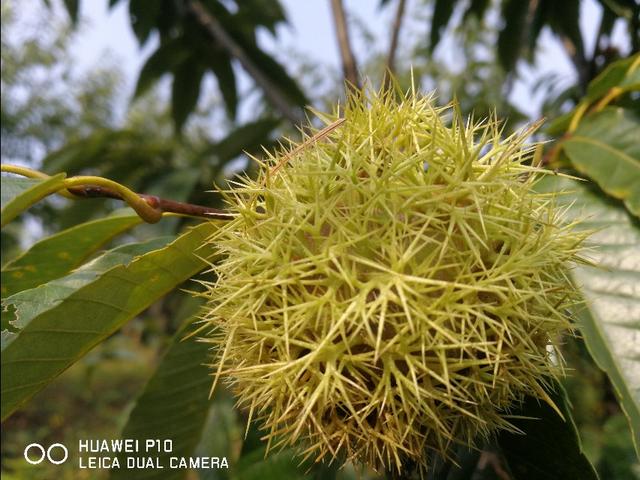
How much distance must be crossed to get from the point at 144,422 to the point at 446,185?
816 millimetres

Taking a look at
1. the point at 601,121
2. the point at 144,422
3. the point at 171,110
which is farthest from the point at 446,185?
the point at 171,110

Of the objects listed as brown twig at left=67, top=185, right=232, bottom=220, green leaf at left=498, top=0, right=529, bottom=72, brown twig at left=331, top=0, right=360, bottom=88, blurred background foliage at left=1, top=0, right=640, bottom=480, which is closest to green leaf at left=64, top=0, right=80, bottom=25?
blurred background foliage at left=1, top=0, right=640, bottom=480

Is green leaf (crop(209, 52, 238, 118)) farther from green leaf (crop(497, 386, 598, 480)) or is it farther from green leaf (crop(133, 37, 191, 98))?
green leaf (crop(497, 386, 598, 480))

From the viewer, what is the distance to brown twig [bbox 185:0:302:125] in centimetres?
190

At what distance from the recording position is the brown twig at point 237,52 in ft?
6.23

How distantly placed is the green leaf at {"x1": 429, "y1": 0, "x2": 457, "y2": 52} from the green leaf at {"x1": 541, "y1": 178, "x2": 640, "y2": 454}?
1158 mm

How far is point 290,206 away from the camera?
1.99ft

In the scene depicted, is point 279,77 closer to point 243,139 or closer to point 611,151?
point 243,139

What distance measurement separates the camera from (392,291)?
21.9 inches

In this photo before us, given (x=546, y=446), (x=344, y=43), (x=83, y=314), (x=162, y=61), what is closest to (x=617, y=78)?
(x=546, y=446)

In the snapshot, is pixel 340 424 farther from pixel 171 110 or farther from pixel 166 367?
pixel 171 110

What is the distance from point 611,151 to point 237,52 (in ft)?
4.81

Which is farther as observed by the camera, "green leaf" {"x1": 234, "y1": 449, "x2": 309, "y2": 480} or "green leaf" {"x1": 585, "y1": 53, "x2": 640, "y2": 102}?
"green leaf" {"x1": 234, "y1": 449, "x2": 309, "y2": 480}

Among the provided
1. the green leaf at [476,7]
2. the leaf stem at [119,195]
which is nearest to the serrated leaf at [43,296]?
the leaf stem at [119,195]
